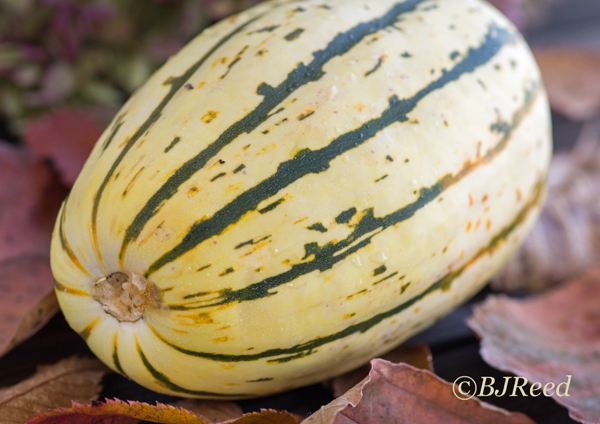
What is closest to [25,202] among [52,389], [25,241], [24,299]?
[25,241]

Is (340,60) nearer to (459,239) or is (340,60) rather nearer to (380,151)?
(380,151)

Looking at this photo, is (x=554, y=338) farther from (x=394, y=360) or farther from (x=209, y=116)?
(x=209, y=116)

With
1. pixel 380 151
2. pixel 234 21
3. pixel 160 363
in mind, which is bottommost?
pixel 160 363

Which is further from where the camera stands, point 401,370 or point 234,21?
point 234,21

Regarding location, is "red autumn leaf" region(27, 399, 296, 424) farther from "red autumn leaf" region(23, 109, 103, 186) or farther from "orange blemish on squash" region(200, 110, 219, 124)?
"red autumn leaf" region(23, 109, 103, 186)

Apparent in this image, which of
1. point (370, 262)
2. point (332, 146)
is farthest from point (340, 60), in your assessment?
point (370, 262)

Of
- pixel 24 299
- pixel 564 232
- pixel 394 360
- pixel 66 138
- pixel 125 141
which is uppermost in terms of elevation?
pixel 125 141
